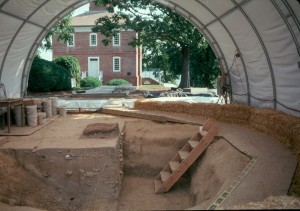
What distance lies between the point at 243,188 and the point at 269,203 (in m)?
1.25

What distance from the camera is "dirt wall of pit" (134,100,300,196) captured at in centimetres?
731

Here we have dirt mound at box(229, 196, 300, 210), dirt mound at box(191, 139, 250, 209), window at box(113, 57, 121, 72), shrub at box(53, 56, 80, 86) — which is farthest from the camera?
window at box(113, 57, 121, 72)

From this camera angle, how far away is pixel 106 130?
8.71 metres

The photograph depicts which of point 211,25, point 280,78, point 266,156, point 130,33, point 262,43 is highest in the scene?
point 130,33

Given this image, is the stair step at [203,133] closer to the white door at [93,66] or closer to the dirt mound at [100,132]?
the dirt mound at [100,132]

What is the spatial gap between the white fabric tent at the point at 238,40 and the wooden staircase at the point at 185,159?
233cm

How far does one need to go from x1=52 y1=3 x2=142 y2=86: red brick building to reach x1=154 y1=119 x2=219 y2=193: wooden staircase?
3070 centimetres

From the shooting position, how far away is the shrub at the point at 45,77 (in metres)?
23.5

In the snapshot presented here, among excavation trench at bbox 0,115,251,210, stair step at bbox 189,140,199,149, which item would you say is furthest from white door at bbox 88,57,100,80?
stair step at bbox 189,140,199,149

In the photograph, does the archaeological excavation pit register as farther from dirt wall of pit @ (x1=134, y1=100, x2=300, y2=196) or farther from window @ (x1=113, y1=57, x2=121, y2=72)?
window @ (x1=113, y1=57, x2=121, y2=72)

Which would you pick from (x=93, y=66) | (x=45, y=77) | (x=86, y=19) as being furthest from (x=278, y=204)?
(x=86, y=19)

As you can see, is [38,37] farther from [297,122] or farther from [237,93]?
[297,122]

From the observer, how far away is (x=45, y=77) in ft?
77.1

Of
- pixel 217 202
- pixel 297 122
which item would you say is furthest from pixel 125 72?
pixel 217 202
